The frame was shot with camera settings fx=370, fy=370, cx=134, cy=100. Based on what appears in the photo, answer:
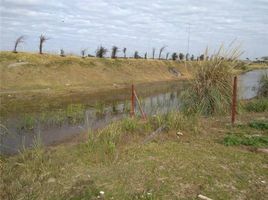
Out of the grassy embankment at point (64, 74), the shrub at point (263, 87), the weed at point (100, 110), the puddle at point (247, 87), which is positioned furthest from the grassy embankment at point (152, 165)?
the grassy embankment at point (64, 74)

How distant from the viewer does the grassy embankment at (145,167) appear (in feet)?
16.2

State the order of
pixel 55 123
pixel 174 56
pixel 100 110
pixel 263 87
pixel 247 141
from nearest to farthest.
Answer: pixel 247 141 → pixel 55 123 → pixel 263 87 → pixel 100 110 → pixel 174 56

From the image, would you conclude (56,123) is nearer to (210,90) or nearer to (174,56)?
(210,90)

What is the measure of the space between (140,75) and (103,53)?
5.48 meters

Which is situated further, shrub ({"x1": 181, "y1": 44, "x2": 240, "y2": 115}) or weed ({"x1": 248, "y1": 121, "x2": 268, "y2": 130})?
shrub ({"x1": 181, "y1": 44, "x2": 240, "y2": 115})

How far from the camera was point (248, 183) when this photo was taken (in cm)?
523

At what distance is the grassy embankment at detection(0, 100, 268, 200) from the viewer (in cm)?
494

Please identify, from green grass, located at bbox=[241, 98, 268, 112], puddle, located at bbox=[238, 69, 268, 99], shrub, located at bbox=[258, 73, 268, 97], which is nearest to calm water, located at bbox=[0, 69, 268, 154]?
puddle, located at bbox=[238, 69, 268, 99]

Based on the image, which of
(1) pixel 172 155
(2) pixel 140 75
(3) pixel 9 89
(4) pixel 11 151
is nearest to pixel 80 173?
(1) pixel 172 155

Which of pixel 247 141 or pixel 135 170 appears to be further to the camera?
pixel 247 141

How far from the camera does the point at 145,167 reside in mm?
Answer: 5766

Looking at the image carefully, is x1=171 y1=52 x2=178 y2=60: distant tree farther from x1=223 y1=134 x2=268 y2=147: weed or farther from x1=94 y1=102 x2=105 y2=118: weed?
x1=223 y1=134 x2=268 y2=147: weed

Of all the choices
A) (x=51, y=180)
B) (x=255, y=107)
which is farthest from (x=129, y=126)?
(x=255, y=107)

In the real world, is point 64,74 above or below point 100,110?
above
